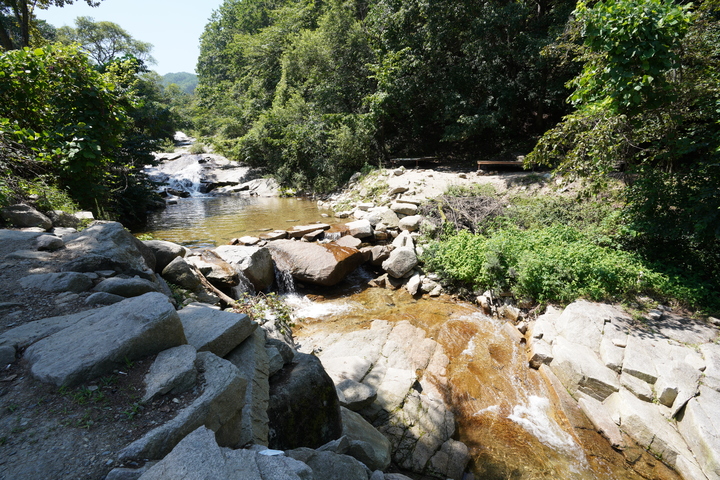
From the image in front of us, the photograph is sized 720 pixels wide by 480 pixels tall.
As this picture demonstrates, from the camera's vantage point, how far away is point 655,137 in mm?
6172

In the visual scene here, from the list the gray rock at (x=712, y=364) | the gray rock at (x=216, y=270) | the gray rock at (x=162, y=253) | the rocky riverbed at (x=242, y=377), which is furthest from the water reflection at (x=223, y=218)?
the gray rock at (x=712, y=364)

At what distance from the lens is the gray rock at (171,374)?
6.40 ft

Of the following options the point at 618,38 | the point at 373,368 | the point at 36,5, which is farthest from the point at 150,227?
the point at 618,38

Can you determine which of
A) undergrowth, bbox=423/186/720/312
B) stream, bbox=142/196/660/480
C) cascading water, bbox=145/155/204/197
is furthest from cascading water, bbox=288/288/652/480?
cascading water, bbox=145/155/204/197

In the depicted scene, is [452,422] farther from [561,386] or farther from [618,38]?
[618,38]

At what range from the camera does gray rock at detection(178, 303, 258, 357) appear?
2627 millimetres

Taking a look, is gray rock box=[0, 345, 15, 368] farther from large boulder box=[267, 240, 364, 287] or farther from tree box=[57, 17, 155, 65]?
tree box=[57, 17, 155, 65]

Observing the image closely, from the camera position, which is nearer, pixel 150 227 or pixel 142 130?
pixel 150 227

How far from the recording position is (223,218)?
12.8 m

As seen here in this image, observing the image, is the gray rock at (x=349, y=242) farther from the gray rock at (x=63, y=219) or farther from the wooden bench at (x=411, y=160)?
the wooden bench at (x=411, y=160)

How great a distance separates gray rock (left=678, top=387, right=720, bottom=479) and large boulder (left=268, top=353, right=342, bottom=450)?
13.0 ft

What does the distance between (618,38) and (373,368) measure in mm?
6223

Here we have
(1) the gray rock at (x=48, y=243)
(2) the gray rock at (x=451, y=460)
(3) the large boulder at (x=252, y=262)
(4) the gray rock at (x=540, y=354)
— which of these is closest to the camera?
(2) the gray rock at (x=451, y=460)

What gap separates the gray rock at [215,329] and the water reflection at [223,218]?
6.63 m
